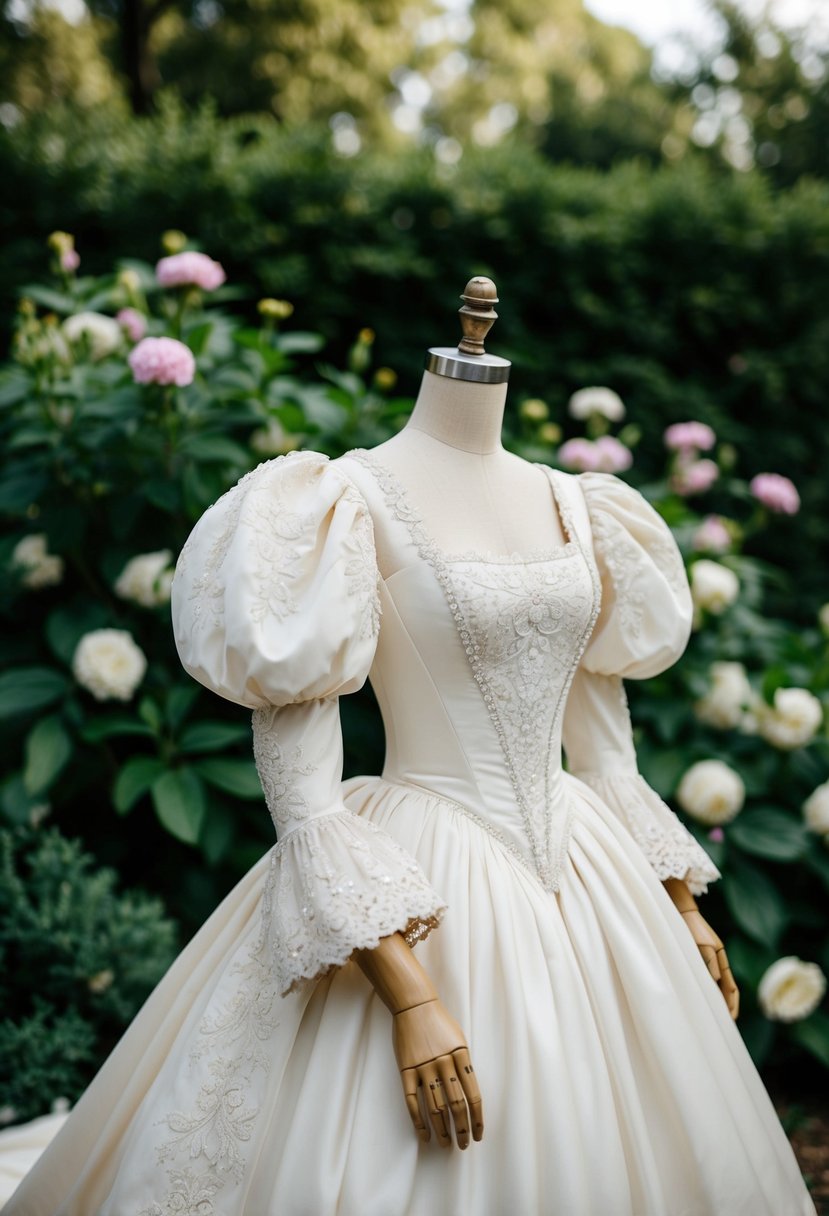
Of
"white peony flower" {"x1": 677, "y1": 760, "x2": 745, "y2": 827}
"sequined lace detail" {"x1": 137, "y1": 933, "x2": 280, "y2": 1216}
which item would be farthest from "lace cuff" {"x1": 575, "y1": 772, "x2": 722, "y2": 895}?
"white peony flower" {"x1": 677, "y1": 760, "x2": 745, "y2": 827}

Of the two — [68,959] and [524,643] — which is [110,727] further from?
[524,643]

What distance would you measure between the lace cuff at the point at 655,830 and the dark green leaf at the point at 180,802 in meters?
1.05

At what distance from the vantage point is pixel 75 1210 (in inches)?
60.0

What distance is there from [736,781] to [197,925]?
1.52 metres

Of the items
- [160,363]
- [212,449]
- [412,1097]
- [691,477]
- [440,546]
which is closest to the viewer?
[412,1097]

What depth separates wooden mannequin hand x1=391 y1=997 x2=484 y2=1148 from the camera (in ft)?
3.99

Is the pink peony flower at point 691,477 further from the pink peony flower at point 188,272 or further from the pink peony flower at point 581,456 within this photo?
the pink peony flower at point 188,272

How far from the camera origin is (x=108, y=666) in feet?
8.27

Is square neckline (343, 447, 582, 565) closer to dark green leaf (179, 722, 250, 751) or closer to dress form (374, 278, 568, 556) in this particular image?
dress form (374, 278, 568, 556)

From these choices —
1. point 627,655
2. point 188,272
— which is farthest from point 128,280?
point 627,655

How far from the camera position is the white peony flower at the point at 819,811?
2.73 metres

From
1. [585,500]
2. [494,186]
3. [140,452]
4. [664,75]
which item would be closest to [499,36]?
[664,75]

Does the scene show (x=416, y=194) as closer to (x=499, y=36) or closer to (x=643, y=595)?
(x=643, y=595)

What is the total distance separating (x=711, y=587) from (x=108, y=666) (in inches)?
65.3
